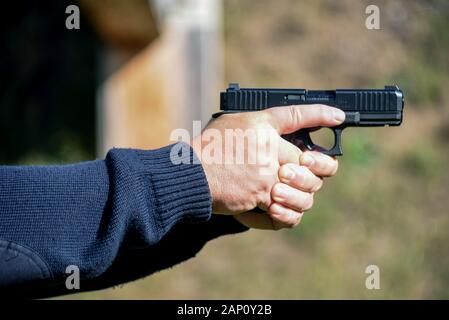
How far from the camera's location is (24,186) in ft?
5.32

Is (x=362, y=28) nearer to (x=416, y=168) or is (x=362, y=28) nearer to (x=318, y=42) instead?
(x=318, y=42)

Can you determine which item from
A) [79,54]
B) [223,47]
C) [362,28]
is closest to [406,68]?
[362,28]

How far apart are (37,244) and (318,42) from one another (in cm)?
420

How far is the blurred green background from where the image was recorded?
4199 millimetres

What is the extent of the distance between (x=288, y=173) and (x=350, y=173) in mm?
2912

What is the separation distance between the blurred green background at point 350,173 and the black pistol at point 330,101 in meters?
2.11

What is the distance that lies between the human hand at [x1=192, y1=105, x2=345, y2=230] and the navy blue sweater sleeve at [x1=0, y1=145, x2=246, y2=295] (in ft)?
0.25

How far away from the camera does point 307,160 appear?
202 centimetres

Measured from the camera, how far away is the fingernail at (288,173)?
197cm
